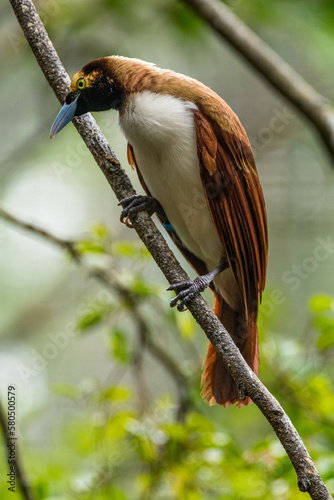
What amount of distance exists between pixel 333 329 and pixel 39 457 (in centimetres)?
209

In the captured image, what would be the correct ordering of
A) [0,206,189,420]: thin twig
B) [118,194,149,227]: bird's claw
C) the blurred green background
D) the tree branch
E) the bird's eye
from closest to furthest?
1. [118,194,149,227]: bird's claw
2. the bird's eye
3. the blurred green background
4. the tree branch
5. [0,206,189,420]: thin twig

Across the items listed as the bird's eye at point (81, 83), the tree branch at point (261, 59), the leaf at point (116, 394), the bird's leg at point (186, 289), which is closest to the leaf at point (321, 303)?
the bird's leg at point (186, 289)

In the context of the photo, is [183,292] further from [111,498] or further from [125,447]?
[125,447]

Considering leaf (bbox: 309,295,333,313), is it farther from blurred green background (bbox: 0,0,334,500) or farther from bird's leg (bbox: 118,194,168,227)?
bird's leg (bbox: 118,194,168,227)

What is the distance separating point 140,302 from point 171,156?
0.85m

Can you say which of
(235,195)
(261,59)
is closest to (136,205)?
(235,195)

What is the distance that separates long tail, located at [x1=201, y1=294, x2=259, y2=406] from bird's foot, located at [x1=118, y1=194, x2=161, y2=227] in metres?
0.65

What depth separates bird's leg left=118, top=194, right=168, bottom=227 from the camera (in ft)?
7.51

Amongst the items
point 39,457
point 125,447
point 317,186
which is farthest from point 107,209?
point 125,447

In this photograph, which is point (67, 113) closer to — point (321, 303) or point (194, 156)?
point (194, 156)

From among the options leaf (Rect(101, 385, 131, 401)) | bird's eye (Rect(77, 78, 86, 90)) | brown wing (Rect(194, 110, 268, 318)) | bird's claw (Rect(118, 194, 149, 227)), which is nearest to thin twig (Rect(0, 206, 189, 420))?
leaf (Rect(101, 385, 131, 401))

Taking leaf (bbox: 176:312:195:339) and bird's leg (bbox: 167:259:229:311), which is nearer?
bird's leg (bbox: 167:259:229:311)

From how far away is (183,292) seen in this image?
211 centimetres

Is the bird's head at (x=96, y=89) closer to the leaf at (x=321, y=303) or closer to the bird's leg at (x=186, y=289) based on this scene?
the bird's leg at (x=186, y=289)
